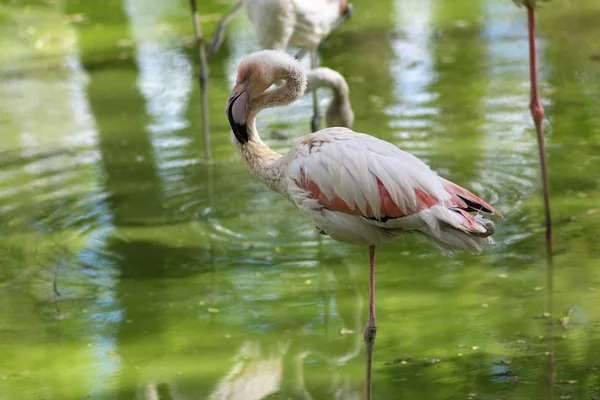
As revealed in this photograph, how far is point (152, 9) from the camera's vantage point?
43.6 feet

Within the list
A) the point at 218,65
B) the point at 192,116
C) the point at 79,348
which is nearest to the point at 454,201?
the point at 79,348

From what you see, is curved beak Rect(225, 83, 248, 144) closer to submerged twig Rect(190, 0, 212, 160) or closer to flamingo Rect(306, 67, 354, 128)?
flamingo Rect(306, 67, 354, 128)

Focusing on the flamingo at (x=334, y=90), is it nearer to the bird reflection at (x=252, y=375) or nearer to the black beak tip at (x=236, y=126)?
the black beak tip at (x=236, y=126)

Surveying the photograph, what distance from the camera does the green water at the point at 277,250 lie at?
15.7ft

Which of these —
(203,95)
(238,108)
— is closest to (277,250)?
(238,108)

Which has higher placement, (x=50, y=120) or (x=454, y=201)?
(x=454, y=201)

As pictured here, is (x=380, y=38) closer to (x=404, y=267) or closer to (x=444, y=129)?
(x=444, y=129)

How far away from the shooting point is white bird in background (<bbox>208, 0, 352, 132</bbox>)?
745 centimetres

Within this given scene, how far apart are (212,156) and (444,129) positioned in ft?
5.98

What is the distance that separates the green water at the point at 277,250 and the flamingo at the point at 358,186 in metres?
0.73

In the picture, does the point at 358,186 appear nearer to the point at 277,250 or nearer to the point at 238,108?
the point at 238,108

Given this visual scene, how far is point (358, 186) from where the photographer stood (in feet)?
13.7

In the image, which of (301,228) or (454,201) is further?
(301,228)

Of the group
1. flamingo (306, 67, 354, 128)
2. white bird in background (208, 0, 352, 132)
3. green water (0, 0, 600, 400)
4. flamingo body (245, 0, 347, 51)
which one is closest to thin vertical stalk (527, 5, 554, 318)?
green water (0, 0, 600, 400)
